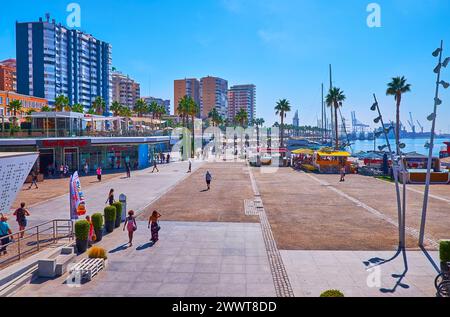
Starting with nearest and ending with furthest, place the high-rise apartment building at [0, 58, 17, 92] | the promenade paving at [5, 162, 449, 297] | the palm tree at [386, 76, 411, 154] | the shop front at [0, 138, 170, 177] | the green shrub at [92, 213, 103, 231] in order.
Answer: the promenade paving at [5, 162, 449, 297], the green shrub at [92, 213, 103, 231], the shop front at [0, 138, 170, 177], the palm tree at [386, 76, 411, 154], the high-rise apartment building at [0, 58, 17, 92]

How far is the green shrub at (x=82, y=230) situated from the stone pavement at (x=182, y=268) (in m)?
1.07

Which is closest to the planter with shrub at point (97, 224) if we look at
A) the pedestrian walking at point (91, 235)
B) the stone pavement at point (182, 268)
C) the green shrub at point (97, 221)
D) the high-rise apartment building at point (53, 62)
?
the green shrub at point (97, 221)

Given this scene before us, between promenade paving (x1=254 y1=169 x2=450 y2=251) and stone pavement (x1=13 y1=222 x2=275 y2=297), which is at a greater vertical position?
promenade paving (x1=254 y1=169 x2=450 y2=251)

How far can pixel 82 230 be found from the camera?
14.0 m

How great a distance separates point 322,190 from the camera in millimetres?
30031

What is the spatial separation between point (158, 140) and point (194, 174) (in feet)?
43.0

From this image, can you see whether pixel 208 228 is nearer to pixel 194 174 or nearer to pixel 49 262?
pixel 49 262

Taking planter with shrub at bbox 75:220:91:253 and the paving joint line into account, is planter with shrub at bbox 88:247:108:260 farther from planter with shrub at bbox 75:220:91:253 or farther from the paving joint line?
the paving joint line

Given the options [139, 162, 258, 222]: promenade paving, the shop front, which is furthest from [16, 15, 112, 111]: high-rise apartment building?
[139, 162, 258, 222]: promenade paving

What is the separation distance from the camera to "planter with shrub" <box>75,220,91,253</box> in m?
14.0

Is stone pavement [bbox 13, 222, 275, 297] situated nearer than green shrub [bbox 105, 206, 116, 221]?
Yes

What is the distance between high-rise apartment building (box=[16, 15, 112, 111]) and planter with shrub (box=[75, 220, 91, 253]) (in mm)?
133283

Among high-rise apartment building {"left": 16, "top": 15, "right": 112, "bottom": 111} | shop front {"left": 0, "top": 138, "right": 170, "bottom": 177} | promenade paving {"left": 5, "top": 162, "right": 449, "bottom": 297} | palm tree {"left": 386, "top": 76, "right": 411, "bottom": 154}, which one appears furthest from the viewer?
high-rise apartment building {"left": 16, "top": 15, "right": 112, "bottom": 111}
